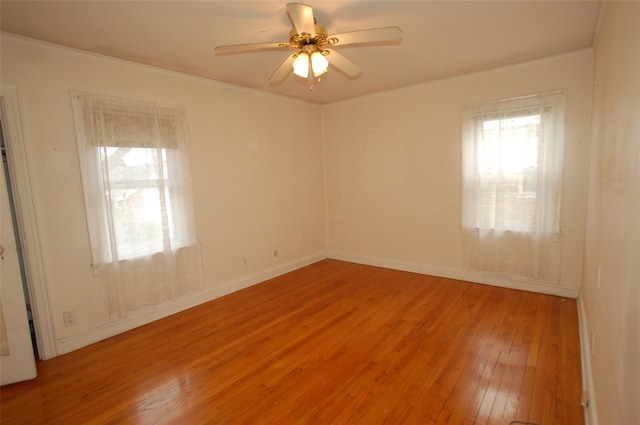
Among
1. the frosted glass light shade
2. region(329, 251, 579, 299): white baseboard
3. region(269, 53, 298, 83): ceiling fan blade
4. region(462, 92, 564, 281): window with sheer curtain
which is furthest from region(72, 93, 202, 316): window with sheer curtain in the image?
region(462, 92, 564, 281): window with sheer curtain

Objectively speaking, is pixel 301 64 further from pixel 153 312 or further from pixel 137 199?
pixel 153 312

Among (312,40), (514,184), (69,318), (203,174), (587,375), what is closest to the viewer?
(587,375)

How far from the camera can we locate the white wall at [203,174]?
8.30 feet

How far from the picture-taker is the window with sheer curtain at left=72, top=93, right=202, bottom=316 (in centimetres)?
274

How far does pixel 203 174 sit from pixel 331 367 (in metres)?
2.48

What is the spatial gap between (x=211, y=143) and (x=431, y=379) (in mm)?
3199

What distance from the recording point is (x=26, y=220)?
A: 246cm

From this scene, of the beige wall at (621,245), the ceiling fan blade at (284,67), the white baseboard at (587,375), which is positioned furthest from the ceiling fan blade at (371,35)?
the white baseboard at (587,375)

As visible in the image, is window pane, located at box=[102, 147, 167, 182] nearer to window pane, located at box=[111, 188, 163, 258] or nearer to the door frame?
window pane, located at box=[111, 188, 163, 258]

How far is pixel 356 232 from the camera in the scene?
4988mm

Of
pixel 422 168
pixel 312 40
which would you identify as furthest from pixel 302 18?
pixel 422 168

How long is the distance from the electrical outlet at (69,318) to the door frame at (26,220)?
0.31 ft

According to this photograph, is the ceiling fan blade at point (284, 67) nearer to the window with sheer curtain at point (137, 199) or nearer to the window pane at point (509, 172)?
the window with sheer curtain at point (137, 199)

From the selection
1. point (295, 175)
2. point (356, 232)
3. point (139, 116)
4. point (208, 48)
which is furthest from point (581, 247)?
point (139, 116)
